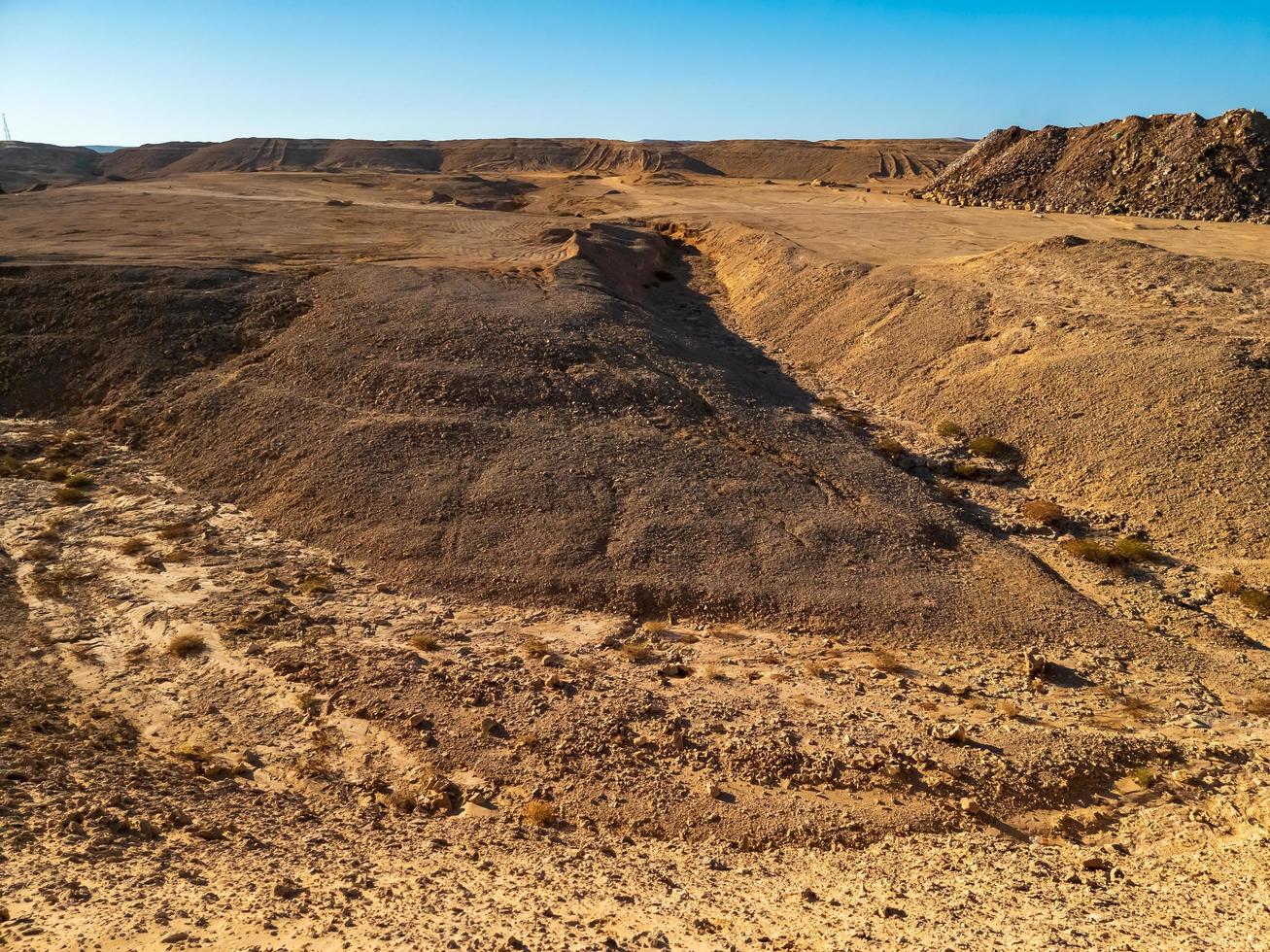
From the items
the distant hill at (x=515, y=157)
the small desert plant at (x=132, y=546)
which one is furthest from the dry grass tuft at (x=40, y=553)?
the distant hill at (x=515, y=157)

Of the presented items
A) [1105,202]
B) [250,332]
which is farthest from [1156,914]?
[1105,202]

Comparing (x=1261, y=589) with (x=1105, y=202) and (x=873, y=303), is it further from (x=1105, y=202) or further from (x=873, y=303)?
(x=1105, y=202)

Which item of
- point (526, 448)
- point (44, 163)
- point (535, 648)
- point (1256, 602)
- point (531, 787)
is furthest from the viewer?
point (44, 163)

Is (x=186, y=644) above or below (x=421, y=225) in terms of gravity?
below

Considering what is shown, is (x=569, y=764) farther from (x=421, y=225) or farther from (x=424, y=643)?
(x=421, y=225)

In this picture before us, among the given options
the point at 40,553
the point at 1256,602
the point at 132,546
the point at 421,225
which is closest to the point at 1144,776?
the point at 1256,602

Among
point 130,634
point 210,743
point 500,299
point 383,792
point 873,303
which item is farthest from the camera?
point 873,303
